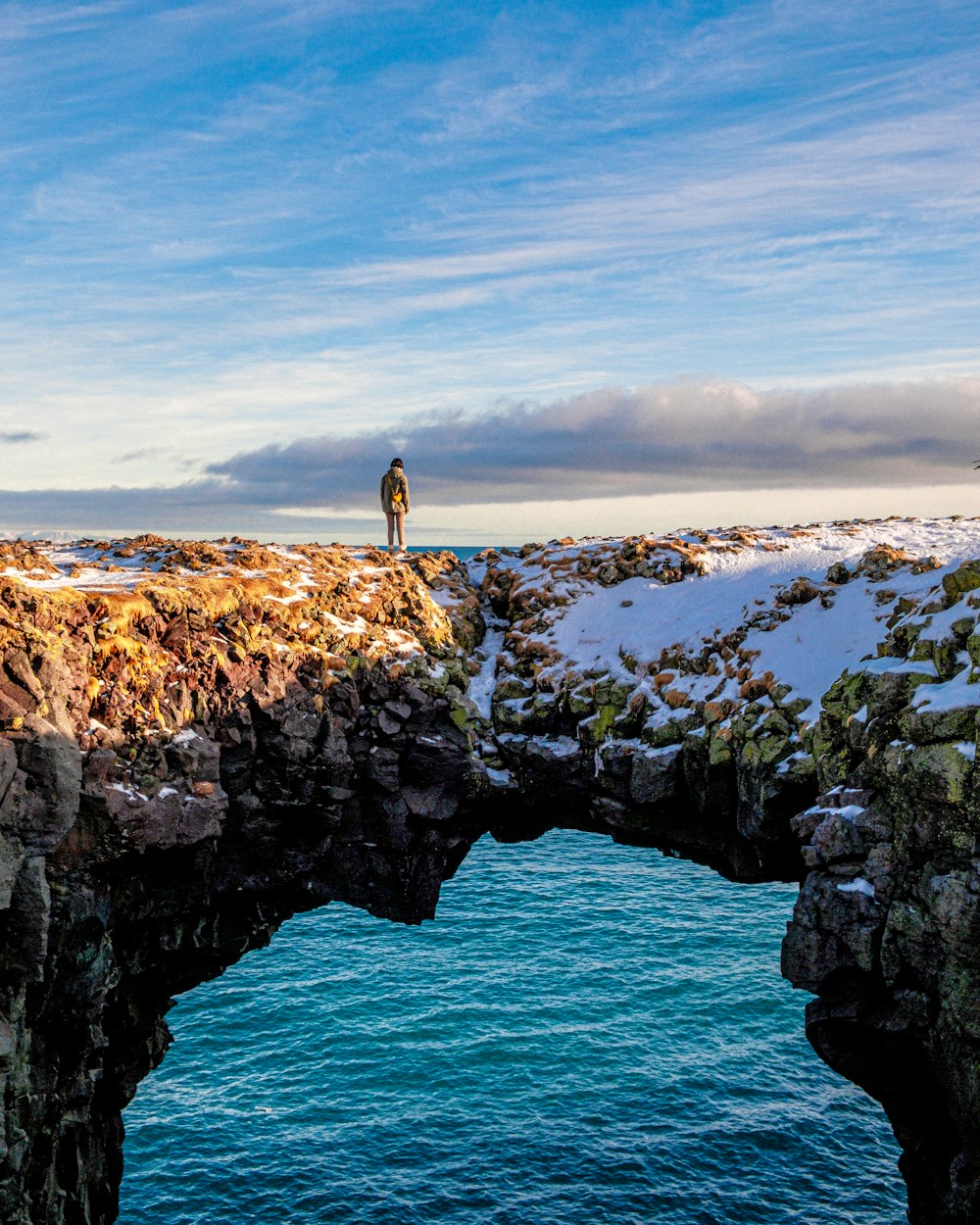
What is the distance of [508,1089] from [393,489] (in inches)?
938

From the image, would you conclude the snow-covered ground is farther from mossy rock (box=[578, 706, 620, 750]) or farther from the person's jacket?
the person's jacket

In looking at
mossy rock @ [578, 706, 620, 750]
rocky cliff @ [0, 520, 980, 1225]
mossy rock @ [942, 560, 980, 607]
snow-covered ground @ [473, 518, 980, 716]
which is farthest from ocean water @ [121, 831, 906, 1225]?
mossy rock @ [942, 560, 980, 607]

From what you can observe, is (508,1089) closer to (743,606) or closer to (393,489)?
(743,606)

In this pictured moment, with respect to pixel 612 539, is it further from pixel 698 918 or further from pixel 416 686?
pixel 698 918

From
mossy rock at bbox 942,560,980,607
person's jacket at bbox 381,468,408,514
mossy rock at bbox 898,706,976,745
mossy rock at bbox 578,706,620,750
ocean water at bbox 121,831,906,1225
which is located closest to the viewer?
mossy rock at bbox 898,706,976,745

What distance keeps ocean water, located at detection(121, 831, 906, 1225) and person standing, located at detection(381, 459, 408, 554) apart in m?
18.9

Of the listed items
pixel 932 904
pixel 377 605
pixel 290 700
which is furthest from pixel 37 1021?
pixel 932 904

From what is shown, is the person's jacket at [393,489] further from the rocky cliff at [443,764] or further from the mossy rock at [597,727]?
the mossy rock at [597,727]

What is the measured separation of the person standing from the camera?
149ft

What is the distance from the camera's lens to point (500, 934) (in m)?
49.9

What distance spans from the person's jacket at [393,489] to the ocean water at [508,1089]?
20.0 metres

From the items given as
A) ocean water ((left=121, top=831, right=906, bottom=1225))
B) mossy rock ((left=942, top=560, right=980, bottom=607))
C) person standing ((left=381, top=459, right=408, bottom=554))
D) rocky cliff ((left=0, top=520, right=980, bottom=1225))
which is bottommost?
ocean water ((left=121, top=831, right=906, bottom=1225))

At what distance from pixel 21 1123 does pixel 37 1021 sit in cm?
221

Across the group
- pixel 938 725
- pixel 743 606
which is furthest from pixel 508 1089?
pixel 938 725
